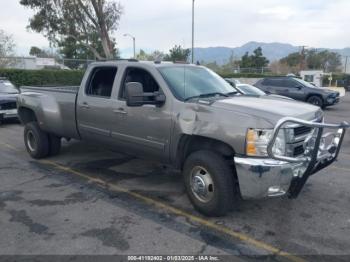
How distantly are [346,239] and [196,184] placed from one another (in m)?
1.73

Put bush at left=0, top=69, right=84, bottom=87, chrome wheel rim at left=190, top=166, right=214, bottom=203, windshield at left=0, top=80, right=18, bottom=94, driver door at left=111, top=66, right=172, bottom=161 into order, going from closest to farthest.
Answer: chrome wheel rim at left=190, top=166, right=214, bottom=203
driver door at left=111, top=66, right=172, bottom=161
windshield at left=0, top=80, right=18, bottom=94
bush at left=0, top=69, right=84, bottom=87

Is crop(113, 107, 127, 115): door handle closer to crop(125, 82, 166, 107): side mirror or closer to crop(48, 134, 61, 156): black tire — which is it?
crop(125, 82, 166, 107): side mirror

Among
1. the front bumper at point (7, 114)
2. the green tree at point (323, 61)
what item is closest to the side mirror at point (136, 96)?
the front bumper at point (7, 114)

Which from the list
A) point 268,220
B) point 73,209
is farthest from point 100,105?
point 268,220

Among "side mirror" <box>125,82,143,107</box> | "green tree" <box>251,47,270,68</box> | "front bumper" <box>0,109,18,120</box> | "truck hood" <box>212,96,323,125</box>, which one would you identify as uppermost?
"green tree" <box>251,47,270,68</box>

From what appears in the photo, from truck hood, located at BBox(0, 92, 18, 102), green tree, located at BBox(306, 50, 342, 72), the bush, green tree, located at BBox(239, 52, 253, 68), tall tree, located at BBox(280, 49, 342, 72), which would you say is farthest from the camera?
green tree, located at BBox(306, 50, 342, 72)

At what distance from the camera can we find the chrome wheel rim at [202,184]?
4316mm

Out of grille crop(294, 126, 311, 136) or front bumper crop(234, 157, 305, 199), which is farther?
grille crop(294, 126, 311, 136)

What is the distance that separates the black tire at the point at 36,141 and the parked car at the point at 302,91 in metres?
11.9

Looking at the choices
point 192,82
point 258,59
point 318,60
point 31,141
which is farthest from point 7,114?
point 318,60

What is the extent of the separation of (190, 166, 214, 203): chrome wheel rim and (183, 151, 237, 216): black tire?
0.08ft

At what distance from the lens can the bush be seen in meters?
19.9

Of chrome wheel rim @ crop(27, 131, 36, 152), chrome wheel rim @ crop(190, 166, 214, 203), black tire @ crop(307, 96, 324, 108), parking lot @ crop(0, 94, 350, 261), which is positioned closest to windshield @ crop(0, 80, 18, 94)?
chrome wheel rim @ crop(27, 131, 36, 152)

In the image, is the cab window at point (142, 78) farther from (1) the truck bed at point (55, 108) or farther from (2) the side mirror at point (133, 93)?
(1) the truck bed at point (55, 108)
